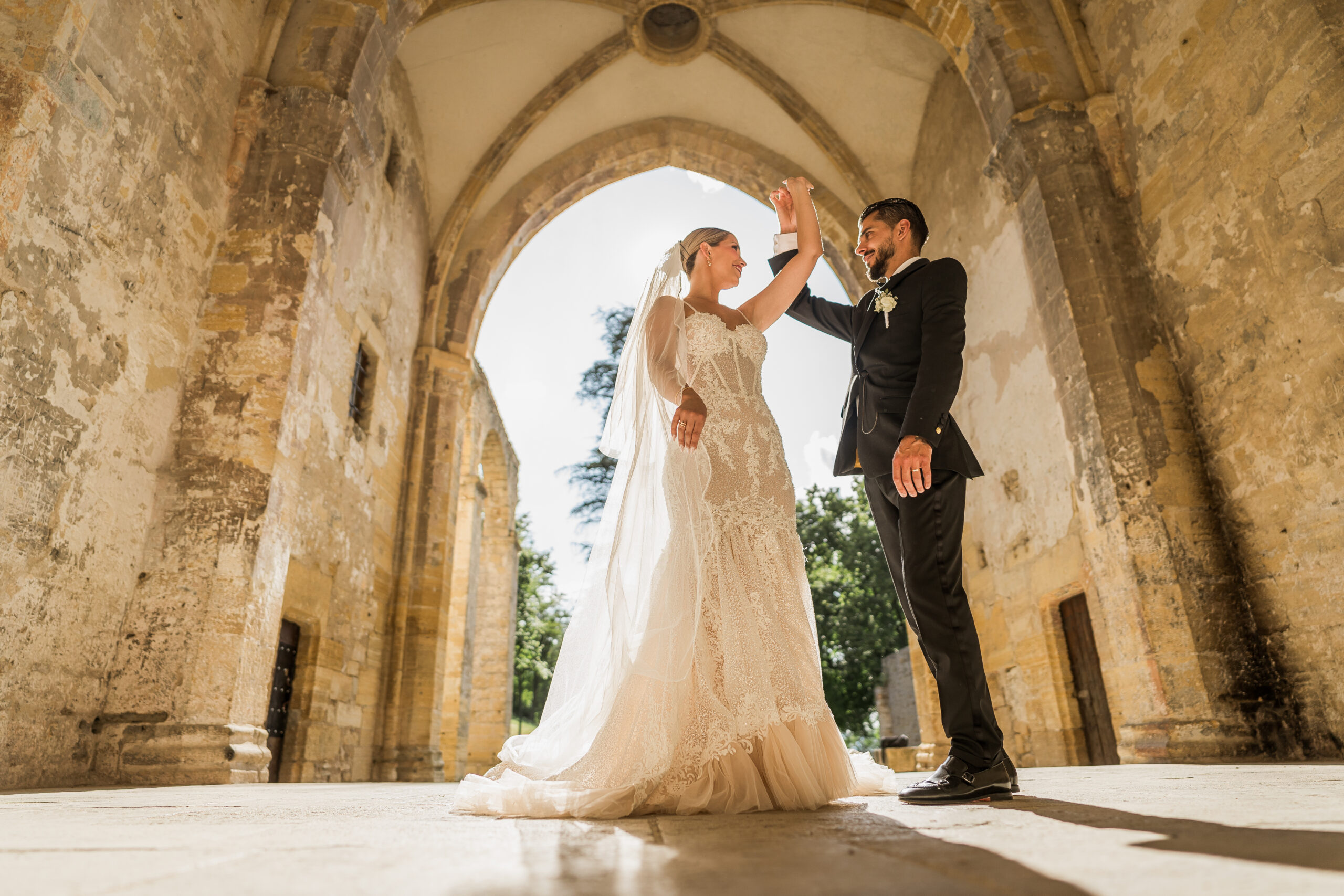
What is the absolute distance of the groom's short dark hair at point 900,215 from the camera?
9.39ft

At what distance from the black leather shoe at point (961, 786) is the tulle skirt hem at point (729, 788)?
246 mm

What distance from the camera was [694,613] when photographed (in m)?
2.40

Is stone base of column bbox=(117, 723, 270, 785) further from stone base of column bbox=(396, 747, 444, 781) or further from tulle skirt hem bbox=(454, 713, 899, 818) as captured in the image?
stone base of column bbox=(396, 747, 444, 781)

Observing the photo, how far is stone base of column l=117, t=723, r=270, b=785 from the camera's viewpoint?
13.4 ft

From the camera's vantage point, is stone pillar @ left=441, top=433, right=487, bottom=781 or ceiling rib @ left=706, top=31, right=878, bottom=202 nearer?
ceiling rib @ left=706, top=31, right=878, bottom=202

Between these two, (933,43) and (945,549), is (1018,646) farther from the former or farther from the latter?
(933,43)

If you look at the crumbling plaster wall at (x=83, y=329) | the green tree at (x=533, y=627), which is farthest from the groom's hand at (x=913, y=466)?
the green tree at (x=533, y=627)

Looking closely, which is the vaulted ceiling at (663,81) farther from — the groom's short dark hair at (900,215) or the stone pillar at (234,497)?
the groom's short dark hair at (900,215)

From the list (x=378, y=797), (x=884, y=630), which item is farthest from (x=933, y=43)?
(x=884, y=630)

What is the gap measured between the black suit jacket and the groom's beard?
13 centimetres

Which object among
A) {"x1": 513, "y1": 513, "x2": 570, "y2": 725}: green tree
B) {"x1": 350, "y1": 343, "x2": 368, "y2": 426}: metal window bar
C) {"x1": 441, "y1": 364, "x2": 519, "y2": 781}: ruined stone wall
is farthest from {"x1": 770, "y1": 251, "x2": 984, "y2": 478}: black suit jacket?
{"x1": 513, "y1": 513, "x2": 570, "y2": 725}: green tree

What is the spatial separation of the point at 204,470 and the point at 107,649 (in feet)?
3.71

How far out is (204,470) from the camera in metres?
4.74

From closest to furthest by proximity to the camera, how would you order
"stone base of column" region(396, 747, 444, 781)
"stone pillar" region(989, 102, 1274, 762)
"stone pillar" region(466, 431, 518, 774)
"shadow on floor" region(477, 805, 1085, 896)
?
1. "shadow on floor" region(477, 805, 1085, 896)
2. "stone pillar" region(989, 102, 1274, 762)
3. "stone base of column" region(396, 747, 444, 781)
4. "stone pillar" region(466, 431, 518, 774)
